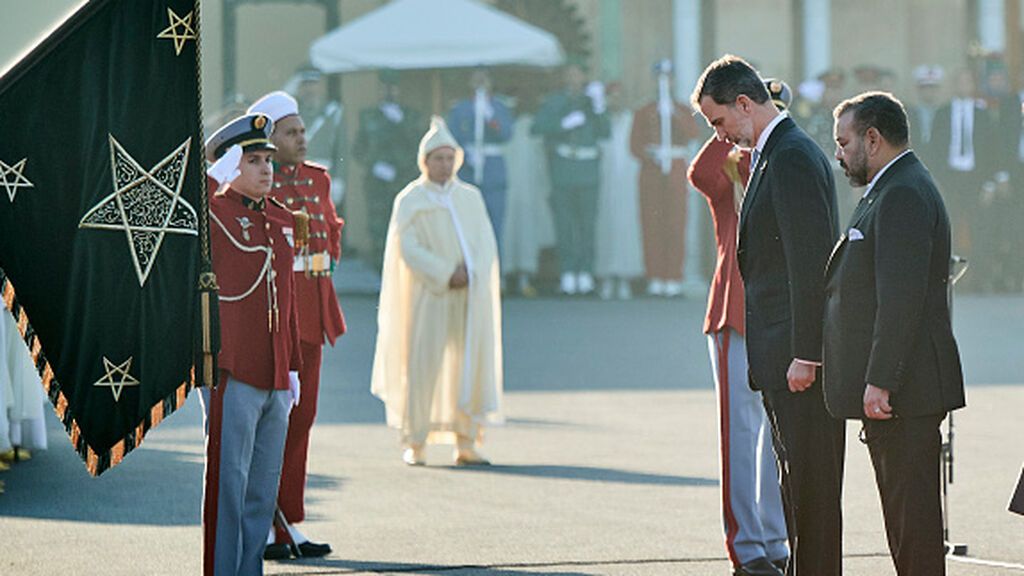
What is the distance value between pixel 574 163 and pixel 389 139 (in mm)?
2048

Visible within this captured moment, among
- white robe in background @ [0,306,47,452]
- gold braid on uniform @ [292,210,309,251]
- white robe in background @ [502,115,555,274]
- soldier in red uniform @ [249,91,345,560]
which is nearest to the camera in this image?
gold braid on uniform @ [292,210,309,251]

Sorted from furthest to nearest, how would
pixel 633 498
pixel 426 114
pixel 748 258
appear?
A: pixel 426 114 < pixel 633 498 < pixel 748 258

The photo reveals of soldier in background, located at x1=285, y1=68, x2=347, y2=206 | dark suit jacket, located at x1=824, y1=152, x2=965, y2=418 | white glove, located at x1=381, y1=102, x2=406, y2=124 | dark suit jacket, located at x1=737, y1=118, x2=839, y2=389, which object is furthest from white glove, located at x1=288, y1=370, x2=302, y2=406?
soldier in background, located at x1=285, y1=68, x2=347, y2=206

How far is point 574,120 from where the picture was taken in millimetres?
24750

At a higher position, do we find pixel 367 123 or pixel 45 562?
pixel 367 123

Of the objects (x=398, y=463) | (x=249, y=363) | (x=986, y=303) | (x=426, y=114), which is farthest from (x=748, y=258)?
(x=426, y=114)

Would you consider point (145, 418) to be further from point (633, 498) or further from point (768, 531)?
point (633, 498)

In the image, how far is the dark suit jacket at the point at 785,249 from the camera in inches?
291

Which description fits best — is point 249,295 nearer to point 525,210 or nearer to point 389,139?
point 389,139

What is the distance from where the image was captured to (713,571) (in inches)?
353

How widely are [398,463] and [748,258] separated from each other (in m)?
5.37

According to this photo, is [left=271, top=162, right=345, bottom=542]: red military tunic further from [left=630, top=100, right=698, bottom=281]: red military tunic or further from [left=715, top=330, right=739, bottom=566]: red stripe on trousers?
[left=630, top=100, right=698, bottom=281]: red military tunic

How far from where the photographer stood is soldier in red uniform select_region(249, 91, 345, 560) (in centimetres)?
966

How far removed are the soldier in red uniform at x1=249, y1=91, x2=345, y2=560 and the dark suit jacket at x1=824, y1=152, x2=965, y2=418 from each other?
315 cm
